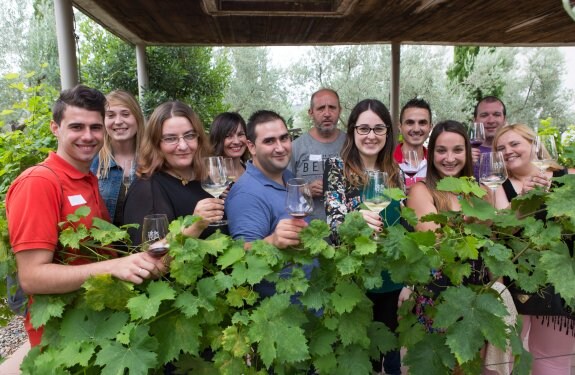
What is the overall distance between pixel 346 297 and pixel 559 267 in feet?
2.47

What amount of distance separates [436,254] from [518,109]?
2358 cm

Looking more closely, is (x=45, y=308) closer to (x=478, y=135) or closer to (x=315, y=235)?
(x=315, y=235)

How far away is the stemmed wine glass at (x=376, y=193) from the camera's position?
1.72 meters

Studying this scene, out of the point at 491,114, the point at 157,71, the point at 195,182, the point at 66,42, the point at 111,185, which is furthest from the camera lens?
the point at 157,71

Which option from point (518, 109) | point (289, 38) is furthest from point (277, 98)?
point (289, 38)

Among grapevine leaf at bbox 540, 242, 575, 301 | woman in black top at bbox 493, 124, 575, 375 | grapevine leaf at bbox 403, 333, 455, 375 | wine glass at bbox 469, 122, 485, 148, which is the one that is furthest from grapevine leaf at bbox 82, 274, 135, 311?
wine glass at bbox 469, 122, 485, 148

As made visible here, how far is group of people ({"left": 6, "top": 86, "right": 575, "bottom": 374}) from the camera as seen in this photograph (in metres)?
1.59

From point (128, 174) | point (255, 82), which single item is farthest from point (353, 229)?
point (255, 82)

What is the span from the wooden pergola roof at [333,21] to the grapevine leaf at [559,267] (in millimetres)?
3768

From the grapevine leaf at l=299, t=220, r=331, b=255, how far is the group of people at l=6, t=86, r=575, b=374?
0.05m

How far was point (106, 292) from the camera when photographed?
Answer: 60.0 inches

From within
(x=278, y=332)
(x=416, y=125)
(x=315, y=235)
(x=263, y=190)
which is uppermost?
(x=416, y=125)

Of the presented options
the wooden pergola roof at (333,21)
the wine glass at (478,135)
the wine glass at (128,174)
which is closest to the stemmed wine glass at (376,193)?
the wine glass at (128,174)

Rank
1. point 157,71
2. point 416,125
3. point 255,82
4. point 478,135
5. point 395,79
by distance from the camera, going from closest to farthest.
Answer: point 478,135 < point 416,125 < point 395,79 < point 157,71 < point 255,82
